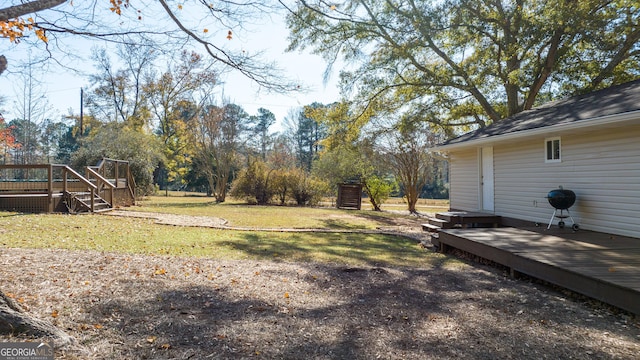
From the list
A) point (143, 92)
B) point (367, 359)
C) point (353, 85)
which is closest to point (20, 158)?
point (143, 92)

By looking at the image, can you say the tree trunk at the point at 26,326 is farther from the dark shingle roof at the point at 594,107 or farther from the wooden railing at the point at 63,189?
the wooden railing at the point at 63,189

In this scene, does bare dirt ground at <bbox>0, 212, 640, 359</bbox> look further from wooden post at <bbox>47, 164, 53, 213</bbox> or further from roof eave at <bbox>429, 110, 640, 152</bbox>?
wooden post at <bbox>47, 164, 53, 213</bbox>

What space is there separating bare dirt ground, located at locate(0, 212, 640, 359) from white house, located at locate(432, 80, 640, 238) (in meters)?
3.19

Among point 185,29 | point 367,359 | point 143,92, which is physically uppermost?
point 143,92

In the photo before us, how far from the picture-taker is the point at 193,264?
17.2 ft

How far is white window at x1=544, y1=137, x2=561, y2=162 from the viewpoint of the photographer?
7.78m

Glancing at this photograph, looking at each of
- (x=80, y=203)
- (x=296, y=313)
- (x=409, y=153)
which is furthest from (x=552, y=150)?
(x=80, y=203)

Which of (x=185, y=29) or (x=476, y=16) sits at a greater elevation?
(x=476, y=16)

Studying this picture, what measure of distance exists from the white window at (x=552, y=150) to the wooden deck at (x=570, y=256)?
1.60 meters

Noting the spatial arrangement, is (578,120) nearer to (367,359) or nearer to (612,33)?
(367,359)

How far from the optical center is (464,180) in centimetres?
1128

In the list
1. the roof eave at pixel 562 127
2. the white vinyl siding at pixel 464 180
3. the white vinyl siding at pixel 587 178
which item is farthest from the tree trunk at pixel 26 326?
the white vinyl siding at pixel 464 180

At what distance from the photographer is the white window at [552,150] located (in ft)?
25.5

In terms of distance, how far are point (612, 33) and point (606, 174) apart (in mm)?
7883
